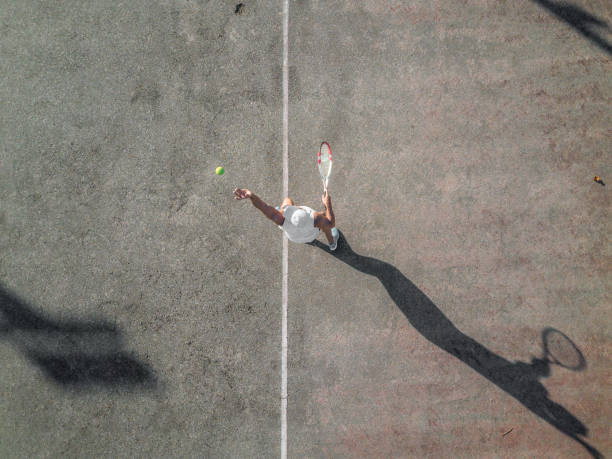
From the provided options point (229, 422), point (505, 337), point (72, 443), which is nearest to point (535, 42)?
point (505, 337)

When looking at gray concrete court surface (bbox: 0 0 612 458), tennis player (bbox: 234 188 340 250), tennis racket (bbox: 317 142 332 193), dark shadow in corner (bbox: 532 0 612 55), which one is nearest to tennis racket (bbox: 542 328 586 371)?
gray concrete court surface (bbox: 0 0 612 458)

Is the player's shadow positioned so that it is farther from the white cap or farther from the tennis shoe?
the white cap

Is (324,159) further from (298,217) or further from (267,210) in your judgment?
(267,210)

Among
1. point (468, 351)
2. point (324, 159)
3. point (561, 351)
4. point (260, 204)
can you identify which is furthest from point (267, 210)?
point (561, 351)

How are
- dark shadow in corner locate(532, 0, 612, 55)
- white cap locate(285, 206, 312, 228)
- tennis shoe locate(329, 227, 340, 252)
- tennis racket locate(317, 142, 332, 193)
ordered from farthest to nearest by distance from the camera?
dark shadow in corner locate(532, 0, 612, 55) → tennis shoe locate(329, 227, 340, 252) → tennis racket locate(317, 142, 332, 193) → white cap locate(285, 206, 312, 228)

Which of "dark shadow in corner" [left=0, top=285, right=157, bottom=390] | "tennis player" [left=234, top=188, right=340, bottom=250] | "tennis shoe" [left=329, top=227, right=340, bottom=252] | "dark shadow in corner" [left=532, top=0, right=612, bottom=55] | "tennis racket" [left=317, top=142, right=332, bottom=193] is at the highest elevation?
"dark shadow in corner" [left=532, top=0, right=612, bottom=55]

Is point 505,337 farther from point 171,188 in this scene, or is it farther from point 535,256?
point 171,188
